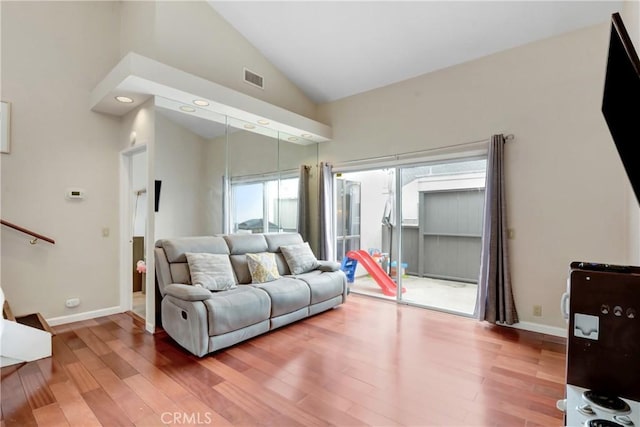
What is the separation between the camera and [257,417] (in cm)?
193

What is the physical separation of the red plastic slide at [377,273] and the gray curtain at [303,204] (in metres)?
0.92

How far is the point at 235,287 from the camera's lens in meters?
3.40

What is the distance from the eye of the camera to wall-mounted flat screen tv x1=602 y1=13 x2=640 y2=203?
36.3 inches

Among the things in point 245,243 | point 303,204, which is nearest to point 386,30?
point 303,204

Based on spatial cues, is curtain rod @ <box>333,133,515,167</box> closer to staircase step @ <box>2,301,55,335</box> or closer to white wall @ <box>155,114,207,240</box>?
white wall @ <box>155,114,207,240</box>

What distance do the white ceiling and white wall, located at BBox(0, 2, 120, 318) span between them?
1714 mm

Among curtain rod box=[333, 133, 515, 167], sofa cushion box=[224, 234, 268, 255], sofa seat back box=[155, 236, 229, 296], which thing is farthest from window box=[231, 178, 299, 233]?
curtain rod box=[333, 133, 515, 167]

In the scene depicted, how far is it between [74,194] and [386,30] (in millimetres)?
4216

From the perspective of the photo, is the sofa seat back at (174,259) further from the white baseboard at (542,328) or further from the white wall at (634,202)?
the white wall at (634,202)

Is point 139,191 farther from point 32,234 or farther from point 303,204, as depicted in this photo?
point 303,204

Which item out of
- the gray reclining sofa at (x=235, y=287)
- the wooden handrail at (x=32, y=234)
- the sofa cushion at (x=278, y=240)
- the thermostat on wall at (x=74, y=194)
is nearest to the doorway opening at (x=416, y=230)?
the sofa cushion at (x=278, y=240)

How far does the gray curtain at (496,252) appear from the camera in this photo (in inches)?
136

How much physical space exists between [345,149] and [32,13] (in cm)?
413

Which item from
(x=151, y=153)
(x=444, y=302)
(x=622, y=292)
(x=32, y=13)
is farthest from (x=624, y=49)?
(x=32, y=13)
